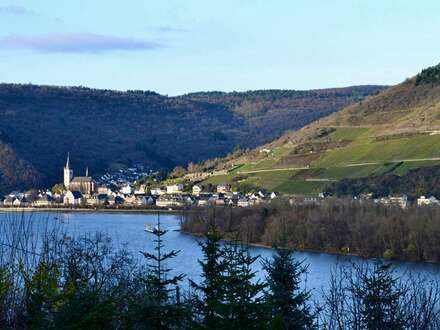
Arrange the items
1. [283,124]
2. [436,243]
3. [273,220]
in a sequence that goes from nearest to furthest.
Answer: [436,243]
[273,220]
[283,124]

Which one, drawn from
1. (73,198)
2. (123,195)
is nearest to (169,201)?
(123,195)

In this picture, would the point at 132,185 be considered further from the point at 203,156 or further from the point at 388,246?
Result: the point at 388,246

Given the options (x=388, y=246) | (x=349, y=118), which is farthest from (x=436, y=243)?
(x=349, y=118)

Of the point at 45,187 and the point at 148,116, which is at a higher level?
the point at 148,116

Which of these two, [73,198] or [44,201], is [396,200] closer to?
[44,201]

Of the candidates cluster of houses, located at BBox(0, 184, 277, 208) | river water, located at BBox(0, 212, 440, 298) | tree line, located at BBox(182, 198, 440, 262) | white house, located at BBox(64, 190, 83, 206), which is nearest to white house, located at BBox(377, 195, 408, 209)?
tree line, located at BBox(182, 198, 440, 262)

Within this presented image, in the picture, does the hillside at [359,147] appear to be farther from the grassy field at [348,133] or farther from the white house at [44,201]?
the white house at [44,201]
